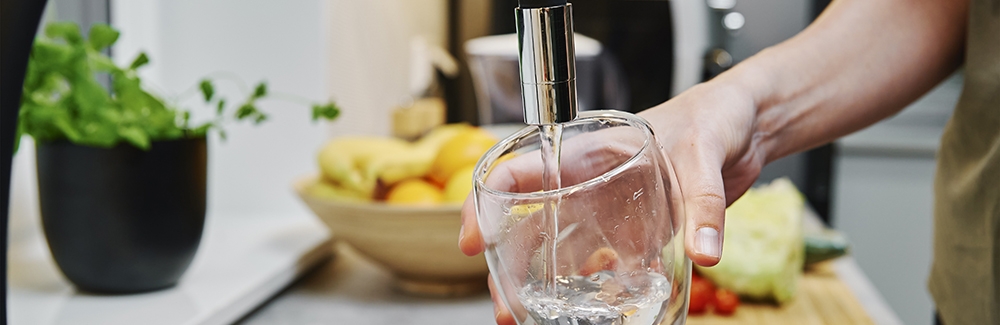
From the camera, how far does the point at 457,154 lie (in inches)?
28.7

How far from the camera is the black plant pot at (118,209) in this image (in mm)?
574

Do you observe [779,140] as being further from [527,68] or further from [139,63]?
[139,63]

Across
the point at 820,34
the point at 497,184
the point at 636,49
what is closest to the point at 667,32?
the point at 636,49

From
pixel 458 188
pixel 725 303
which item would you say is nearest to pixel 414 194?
pixel 458 188

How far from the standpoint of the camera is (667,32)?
6.56 ft

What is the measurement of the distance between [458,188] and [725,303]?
28 cm

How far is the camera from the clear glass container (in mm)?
303

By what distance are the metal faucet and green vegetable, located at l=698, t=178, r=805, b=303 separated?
1.58 ft

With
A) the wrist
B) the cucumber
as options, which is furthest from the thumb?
the cucumber

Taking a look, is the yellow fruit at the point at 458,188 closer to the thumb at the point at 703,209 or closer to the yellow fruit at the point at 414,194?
the yellow fruit at the point at 414,194

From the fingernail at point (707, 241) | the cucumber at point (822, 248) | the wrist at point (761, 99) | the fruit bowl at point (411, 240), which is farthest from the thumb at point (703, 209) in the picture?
the cucumber at point (822, 248)

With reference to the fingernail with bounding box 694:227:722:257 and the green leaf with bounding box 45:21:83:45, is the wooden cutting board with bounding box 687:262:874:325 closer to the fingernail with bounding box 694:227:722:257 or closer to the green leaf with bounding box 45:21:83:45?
the fingernail with bounding box 694:227:722:257

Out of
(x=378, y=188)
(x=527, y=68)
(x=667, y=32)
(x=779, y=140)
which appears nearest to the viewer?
(x=527, y=68)

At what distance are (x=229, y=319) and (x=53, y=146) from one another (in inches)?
7.1
